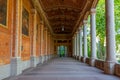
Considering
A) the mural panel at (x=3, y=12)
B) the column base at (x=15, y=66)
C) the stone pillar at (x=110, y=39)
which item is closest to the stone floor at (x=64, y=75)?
the column base at (x=15, y=66)

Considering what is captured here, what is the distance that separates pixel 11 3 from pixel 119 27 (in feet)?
76.3

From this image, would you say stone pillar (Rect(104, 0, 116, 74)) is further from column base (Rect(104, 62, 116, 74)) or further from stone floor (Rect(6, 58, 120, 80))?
stone floor (Rect(6, 58, 120, 80))

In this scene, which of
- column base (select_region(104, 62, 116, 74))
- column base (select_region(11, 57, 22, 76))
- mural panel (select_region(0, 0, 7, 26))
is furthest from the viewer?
column base (select_region(104, 62, 116, 74))

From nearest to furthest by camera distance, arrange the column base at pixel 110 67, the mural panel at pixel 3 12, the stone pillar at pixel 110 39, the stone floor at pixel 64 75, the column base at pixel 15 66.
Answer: the mural panel at pixel 3 12 < the stone floor at pixel 64 75 < the column base at pixel 15 66 < the column base at pixel 110 67 < the stone pillar at pixel 110 39

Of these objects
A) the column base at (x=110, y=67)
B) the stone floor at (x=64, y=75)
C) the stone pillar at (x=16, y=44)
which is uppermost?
the stone pillar at (x=16, y=44)

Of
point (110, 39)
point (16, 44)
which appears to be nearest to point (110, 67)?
point (110, 39)

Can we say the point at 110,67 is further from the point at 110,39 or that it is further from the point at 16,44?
the point at 16,44

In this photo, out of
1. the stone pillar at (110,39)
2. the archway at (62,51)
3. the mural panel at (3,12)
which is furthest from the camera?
the archway at (62,51)

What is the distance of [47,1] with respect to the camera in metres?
23.8

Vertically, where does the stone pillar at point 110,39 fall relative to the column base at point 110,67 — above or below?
above

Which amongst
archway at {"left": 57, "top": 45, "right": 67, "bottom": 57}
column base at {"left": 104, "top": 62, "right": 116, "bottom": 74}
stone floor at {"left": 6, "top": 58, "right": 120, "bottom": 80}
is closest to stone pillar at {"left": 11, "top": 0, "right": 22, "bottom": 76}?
stone floor at {"left": 6, "top": 58, "right": 120, "bottom": 80}

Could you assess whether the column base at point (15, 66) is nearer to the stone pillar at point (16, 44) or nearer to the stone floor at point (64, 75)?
the stone pillar at point (16, 44)

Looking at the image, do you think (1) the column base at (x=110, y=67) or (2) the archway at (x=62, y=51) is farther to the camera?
(2) the archway at (x=62, y=51)

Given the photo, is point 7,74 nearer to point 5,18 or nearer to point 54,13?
point 5,18
